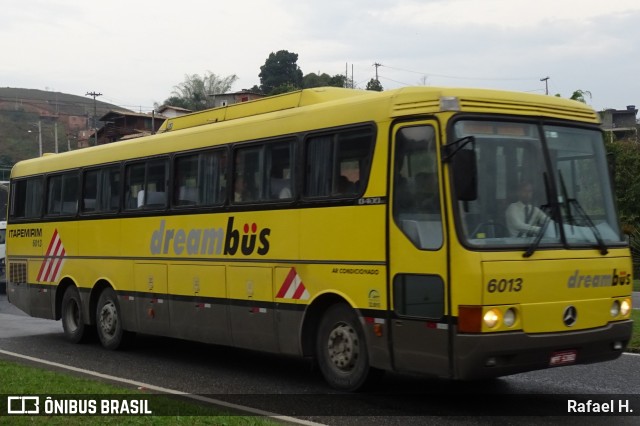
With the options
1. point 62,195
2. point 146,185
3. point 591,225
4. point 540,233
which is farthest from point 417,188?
point 62,195

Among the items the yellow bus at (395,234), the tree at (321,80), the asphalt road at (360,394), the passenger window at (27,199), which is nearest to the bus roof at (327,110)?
the yellow bus at (395,234)

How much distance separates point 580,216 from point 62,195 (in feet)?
33.6

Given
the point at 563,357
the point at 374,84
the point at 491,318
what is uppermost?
the point at 374,84

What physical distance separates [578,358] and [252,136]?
4.96 m

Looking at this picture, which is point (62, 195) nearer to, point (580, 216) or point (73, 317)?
point (73, 317)

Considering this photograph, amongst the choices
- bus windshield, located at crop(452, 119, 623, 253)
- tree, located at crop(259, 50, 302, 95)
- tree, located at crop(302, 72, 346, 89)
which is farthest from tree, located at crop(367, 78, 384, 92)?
bus windshield, located at crop(452, 119, 623, 253)

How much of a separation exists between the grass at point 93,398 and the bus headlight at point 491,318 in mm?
2122

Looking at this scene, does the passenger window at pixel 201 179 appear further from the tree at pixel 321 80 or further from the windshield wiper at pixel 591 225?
the tree at pixel 321 80

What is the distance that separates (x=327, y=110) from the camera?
10500 millimetres

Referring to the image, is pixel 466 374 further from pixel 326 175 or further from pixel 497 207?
pixel 326 175

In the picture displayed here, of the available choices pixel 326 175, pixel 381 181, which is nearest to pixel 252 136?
pixel 326 175

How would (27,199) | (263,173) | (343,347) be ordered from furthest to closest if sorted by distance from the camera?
(27,199) < (263,173) < (343,347)

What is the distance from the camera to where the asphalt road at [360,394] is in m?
8.97

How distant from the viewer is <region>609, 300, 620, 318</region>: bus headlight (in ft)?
30.4
